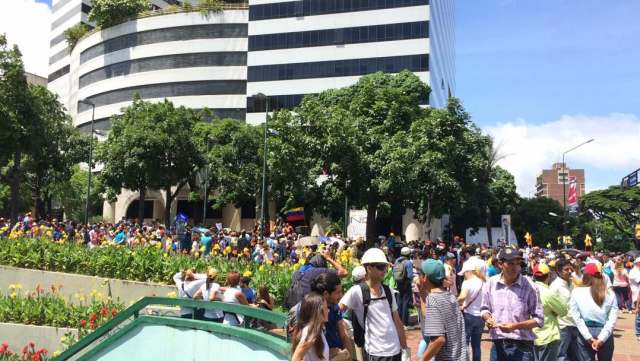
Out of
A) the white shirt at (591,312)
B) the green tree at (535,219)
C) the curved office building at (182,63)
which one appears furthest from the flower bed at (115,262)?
the green tree at (535,219)

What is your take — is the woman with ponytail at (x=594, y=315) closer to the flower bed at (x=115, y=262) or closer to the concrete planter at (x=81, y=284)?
the flower bed at (x=115, y=262)

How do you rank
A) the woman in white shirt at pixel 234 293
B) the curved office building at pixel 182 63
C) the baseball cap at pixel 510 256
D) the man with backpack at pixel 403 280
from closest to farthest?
1. the baseball cap at pixel 510 256
2. the woman in white shirt at pixel 234 293
3. the man with backpack at pixel 403 280
4. the curved office building at pixel 182 63

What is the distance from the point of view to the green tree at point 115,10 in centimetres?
5494

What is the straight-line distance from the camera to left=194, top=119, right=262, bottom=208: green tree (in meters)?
37.6

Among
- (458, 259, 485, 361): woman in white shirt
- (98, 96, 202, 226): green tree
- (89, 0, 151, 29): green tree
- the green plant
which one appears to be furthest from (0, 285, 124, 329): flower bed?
the green plant

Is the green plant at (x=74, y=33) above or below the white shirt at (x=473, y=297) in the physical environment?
above

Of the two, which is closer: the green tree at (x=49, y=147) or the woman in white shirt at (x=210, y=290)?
the woman in white shirt at (x=210, y=290)

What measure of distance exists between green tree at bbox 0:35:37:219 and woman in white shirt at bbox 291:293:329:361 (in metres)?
28.0

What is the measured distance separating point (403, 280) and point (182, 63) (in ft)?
145

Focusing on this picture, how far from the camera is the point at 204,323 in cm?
538

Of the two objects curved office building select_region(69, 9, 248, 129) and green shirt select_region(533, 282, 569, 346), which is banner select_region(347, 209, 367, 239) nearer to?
green shirt select_region(533, 282, 569, 346)

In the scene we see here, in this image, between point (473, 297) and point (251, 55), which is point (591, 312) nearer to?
point (473, 297)

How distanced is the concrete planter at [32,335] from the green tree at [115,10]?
5013 cm

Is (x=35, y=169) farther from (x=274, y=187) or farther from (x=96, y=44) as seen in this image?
(x=96, y=44)
